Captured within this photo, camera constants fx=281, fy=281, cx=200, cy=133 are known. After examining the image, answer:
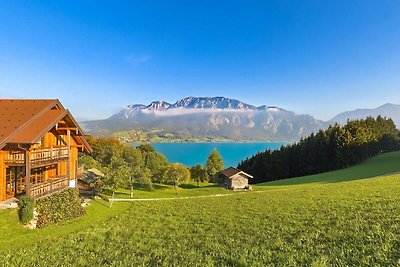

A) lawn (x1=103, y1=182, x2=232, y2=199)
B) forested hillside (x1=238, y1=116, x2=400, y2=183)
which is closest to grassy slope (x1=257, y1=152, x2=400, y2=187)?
lawn (x1=103, y1=182, x2=232, y2=199)

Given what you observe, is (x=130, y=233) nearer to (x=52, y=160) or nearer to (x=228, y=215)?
(x=228, y=215)

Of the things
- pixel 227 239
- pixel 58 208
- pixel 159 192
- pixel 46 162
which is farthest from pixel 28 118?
pixel 159 192

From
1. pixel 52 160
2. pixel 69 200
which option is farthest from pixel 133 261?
pixel 52 160

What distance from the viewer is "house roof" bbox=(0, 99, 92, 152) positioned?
18.5 m

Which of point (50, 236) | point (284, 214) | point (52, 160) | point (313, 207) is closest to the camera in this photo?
point (50, 236)

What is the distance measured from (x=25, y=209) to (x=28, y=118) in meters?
7.37

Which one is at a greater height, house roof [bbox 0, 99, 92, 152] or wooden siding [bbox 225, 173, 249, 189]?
house roof [bbox 0, 99, 92, 152]

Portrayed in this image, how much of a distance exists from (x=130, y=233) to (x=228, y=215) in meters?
6.42

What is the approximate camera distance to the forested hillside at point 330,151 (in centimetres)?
7100

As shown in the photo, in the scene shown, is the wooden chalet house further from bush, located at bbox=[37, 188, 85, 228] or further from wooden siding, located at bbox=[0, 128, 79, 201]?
bush, located at bbox=[37, 188, 85, 228]

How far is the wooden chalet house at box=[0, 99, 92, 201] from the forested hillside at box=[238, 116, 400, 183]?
216 ft

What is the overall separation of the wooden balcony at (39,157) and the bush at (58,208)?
263 centimetres

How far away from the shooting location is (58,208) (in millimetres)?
18953

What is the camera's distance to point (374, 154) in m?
77.4
